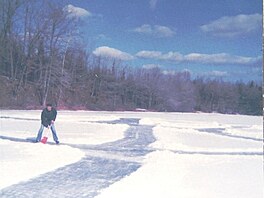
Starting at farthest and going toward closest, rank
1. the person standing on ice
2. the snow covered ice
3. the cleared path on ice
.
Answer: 1. the person standing on ice
2. the snow covered ice
3. the cleared path on ice

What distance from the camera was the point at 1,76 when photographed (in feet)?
164

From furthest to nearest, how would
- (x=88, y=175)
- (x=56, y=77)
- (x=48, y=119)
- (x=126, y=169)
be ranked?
(x=56, y=77)
(x=48, y=119)
(x=126, y=169)
(x=88, y=175)

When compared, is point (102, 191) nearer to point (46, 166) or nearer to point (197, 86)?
point (46, 166)

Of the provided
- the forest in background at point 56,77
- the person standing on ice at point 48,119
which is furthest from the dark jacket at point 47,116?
the forest in background at point 56,77

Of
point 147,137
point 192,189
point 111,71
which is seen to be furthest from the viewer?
point 111,71

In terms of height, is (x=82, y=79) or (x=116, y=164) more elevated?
(x=82, y=79)

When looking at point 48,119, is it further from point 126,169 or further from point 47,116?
point 126,169

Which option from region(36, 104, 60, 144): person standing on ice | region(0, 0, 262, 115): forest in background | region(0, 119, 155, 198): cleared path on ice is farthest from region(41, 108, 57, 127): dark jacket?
region(0, 0, 262, 115): forest in background

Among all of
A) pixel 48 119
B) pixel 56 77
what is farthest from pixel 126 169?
pixel 56 77

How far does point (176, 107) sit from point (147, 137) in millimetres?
54158

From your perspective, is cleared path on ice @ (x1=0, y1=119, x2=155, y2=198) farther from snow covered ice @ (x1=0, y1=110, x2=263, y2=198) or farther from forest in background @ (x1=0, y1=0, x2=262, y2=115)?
forest in background @ (x1=0, y1=0, x2=262, y2=115)

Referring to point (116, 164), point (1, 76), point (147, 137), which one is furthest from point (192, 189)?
point (1, 76)

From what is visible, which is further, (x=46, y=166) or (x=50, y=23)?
(x=50, y=23)

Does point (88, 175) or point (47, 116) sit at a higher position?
point (47, 116)
